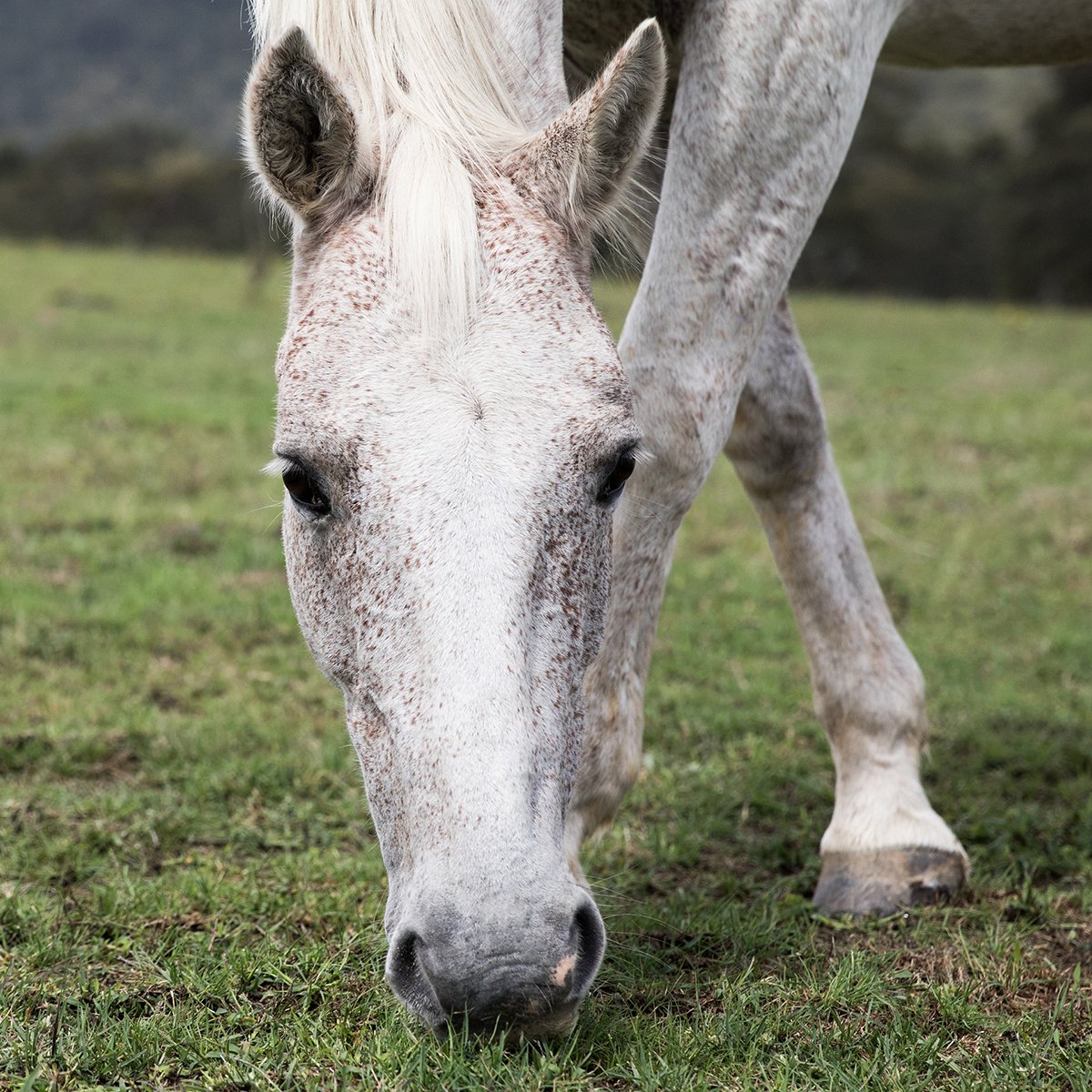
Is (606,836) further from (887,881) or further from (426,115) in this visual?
(426,115)

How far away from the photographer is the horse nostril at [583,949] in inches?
75.4

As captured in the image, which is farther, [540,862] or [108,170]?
[108,170]

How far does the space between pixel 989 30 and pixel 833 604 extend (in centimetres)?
158

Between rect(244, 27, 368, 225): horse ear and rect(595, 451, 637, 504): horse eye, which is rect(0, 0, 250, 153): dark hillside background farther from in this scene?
rect(595, 451, 637, 504): horse eye

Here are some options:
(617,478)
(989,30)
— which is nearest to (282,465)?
(617,478)

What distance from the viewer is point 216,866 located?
3098 mm

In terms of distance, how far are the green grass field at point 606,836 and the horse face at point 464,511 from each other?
0.31m

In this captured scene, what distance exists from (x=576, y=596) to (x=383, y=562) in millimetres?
342

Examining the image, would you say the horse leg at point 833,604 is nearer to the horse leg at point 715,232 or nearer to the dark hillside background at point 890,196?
the horse leg at point 715,232

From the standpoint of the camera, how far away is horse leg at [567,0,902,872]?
8.89ft

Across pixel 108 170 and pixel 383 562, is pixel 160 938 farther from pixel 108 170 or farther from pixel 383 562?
pixel 108 170

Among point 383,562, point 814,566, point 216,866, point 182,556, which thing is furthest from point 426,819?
point 182,556

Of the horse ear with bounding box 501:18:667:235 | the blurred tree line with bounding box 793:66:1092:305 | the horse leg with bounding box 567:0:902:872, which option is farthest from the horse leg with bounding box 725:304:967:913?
the blurred tree line with bounding box 793:66:1092:305

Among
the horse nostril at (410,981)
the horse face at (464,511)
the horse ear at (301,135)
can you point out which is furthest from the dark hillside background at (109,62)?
the horse nostril at (410,981)
